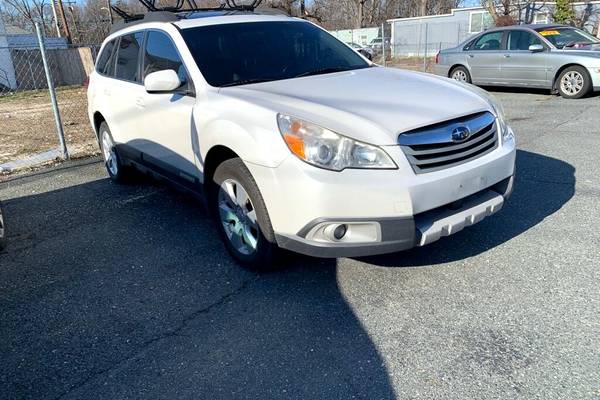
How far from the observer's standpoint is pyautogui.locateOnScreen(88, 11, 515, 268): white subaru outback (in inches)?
111

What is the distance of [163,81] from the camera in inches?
144

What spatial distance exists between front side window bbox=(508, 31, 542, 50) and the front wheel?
1244 millimetres

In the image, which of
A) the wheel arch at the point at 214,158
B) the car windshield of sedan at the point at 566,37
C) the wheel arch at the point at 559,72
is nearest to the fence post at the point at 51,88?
the wheel arch at the point at 214,158

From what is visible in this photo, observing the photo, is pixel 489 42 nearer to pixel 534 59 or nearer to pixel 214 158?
pixel 534 59

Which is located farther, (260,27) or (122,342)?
(260,27)

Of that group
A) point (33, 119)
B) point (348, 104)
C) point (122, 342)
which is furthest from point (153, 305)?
point (33, 119)

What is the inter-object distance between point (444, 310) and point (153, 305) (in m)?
1.89

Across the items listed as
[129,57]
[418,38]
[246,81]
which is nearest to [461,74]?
[129,57]

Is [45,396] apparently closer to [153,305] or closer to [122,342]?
[122,342]

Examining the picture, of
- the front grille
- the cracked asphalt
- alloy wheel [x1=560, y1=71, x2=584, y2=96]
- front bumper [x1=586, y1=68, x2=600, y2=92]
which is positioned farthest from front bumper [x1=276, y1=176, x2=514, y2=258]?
alloy wheel [x1=560, y1=71, x2=584, y2=96]

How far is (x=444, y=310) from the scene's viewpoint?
2.97m

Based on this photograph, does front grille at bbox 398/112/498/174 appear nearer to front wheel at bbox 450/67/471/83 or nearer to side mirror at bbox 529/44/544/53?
side mirror at bbox 529/44/544/53

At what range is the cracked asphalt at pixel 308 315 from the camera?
97.0 inches

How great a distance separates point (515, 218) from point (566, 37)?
8547 mm
